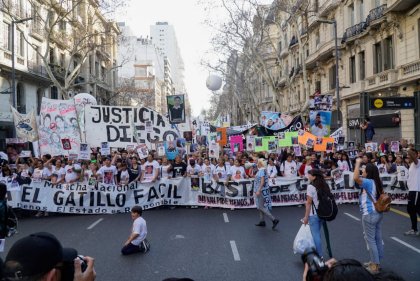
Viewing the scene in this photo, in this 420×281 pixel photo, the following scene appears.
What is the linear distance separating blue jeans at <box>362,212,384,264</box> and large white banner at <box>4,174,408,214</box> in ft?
22.7

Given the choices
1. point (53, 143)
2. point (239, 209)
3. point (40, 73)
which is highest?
point (40, 73)

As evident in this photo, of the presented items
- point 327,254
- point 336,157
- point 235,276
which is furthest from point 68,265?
point 336,157

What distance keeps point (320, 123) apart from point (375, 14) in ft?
43.6

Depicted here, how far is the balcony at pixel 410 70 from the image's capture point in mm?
23000

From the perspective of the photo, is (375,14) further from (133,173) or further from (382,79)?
(133,173)

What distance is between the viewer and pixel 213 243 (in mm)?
8844

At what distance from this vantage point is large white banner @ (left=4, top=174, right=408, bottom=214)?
1302 centimetres

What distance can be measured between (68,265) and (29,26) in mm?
36524

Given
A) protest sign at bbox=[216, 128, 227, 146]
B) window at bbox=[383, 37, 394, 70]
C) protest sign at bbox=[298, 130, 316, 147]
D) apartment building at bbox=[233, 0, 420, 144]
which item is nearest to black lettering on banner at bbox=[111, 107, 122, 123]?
protest sign at bbox=[298, 130, 316, 147]

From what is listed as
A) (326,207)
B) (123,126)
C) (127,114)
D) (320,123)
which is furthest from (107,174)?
(320,123)

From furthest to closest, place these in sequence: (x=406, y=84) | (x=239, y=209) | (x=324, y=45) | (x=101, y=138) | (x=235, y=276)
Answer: (x=324, y=45) → (x=406, y=84) → (x=101, y=138) → (x=239, y=209) → (x=235, y=276)

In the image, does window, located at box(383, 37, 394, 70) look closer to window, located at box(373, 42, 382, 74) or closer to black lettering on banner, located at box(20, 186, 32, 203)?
window, located at box(373, 42, 382, 74)

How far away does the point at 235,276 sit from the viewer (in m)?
6.61

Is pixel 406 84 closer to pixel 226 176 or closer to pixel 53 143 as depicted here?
pixel 226 176
